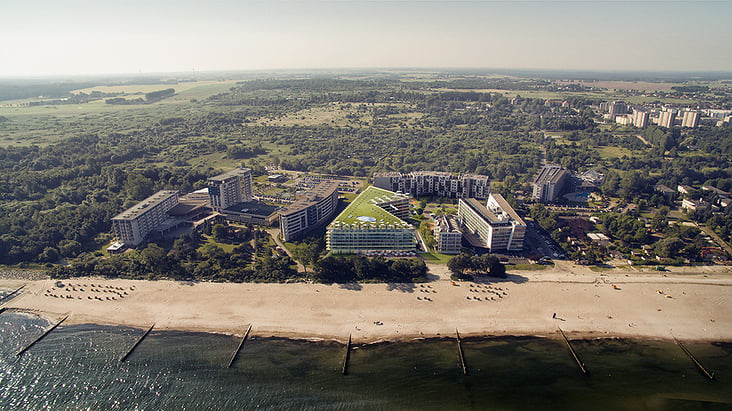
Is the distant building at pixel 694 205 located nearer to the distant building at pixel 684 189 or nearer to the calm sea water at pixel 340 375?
the distant building at pixel 684 189

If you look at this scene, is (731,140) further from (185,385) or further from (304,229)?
(185,385)

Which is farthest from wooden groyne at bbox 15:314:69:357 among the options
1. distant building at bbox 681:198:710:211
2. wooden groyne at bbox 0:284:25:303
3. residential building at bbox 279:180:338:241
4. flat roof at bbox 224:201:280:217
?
distant building at bbox 681:198:710:211

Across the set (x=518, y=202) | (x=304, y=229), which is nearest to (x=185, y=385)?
(x=304, y=229)

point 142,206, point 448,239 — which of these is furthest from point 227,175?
point 448,239

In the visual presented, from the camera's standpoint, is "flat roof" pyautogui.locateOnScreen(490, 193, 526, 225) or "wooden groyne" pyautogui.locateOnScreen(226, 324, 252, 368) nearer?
"wooden groyne" pyautogui.locateOnScreen(226, 324, 252, 368)

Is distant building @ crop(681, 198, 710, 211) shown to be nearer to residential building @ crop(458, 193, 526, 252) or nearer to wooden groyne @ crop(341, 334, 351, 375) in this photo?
residential building @ crop(458, 193, 526, 252)

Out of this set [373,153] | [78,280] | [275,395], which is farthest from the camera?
[373,153]

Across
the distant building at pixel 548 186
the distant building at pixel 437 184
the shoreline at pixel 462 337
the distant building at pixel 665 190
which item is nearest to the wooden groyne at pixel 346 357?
the shoreline at pixel 462 337
